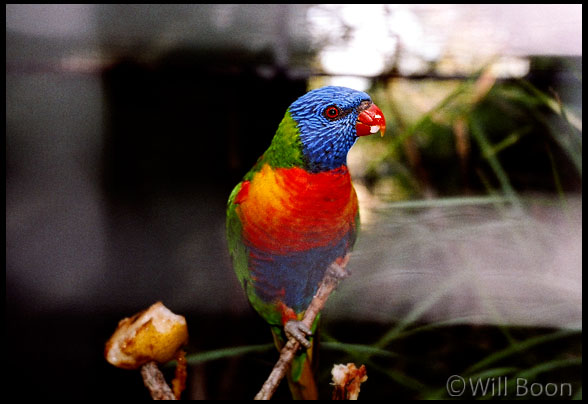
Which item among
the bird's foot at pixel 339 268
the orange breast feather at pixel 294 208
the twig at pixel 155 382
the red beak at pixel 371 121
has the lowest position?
the twig at pixel 155 382

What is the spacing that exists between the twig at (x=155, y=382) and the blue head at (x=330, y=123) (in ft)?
2.10

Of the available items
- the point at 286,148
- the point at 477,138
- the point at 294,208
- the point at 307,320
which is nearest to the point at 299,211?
the point at 294,208

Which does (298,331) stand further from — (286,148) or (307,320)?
(286,148)

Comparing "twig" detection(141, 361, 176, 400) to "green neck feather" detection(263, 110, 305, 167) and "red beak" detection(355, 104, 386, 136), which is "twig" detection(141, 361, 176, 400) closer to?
"green neck feather" detection(263, 110, 305, 167)

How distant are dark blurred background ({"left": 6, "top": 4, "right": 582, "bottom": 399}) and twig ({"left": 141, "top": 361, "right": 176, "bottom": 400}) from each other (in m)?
0.12

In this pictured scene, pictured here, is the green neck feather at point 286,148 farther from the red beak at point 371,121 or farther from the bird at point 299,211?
the red beak at point 371,121

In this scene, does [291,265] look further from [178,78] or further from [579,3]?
[579,3]

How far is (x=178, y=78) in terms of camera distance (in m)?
1.13

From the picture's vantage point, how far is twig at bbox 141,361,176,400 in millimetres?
1043

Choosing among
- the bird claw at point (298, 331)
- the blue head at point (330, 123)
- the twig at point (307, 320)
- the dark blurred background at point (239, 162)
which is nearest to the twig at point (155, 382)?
the dark blurred background at point (239, 162)

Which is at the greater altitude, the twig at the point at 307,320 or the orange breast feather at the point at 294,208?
the orange breast feather at the point at 294,208

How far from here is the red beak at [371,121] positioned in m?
1.01

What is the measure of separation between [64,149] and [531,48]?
131 cm

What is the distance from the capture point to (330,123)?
1.02 meters
